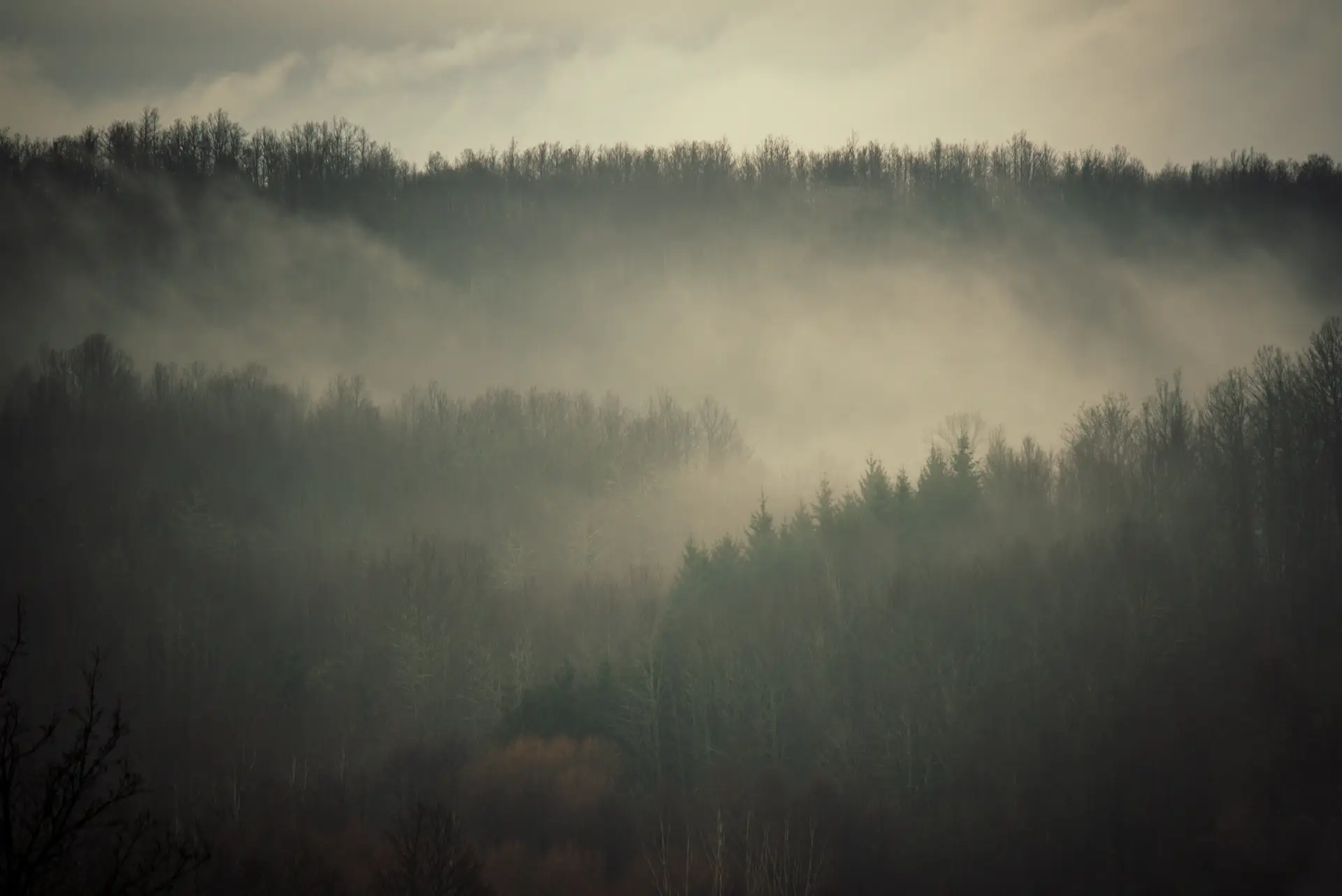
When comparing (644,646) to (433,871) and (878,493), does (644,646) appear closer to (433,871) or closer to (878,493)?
(878,493)

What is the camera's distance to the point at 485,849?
124ft

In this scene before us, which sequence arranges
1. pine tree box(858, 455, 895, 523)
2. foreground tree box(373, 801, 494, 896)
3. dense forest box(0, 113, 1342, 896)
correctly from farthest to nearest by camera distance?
pine tree box(858, 455, 895, 523) → dense forest box(0, 113, 1342, 896) → foreground tree box(373, 801, 494, 896)

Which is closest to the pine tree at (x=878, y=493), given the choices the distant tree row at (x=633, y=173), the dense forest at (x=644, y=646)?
the dense forest at (x=644, y=646)

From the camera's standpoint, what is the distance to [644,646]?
56.6m

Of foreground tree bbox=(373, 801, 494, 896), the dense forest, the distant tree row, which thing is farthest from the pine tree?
the distant tree row

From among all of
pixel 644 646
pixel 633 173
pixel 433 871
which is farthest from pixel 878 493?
pixel 633 173

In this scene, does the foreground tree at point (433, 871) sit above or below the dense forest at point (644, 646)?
below

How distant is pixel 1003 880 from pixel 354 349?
409ft

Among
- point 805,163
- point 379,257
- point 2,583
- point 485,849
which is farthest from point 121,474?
point 805,163

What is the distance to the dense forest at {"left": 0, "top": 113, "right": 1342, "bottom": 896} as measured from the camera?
36.4 meters

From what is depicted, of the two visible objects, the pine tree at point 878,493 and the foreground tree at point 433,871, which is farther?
the pine tree at point 878,493

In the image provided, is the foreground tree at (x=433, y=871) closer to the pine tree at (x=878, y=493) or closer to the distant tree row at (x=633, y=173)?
the pine tree at (x=878, y=493)

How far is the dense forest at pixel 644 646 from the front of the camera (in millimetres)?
36375

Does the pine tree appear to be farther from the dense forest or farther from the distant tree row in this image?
the distant tree row
